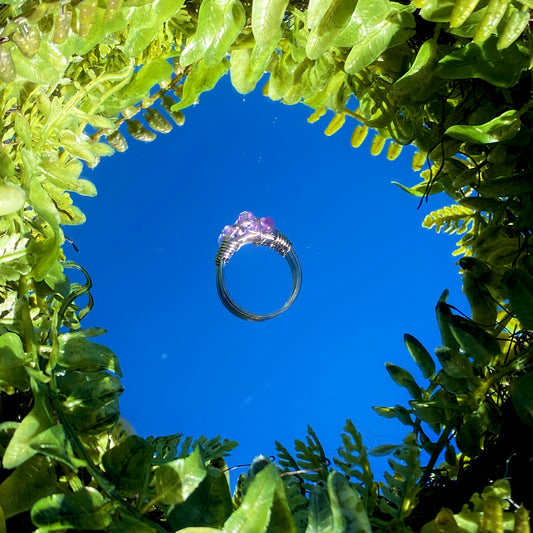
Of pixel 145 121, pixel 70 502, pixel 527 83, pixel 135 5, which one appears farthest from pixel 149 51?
pixel 70 502

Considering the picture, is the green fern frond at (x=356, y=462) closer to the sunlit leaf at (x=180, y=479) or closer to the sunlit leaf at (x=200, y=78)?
the sunlit leaf at (x=180, y=479)

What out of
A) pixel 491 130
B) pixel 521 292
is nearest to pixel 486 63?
pixel 491 130

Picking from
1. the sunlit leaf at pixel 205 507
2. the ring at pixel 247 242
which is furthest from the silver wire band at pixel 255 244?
the sunlit leaf at pixel 205 507

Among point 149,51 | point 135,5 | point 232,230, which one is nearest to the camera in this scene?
point 135,5

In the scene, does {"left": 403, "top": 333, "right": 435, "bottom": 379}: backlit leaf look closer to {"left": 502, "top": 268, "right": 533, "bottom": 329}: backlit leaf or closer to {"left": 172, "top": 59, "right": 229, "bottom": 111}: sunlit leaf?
{"left": 502, "top": 268, "right": 533, "bottom": 329}: backlit leaf

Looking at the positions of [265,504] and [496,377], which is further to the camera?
[496,377]

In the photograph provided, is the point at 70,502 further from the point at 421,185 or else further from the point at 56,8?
the point at 421,185
